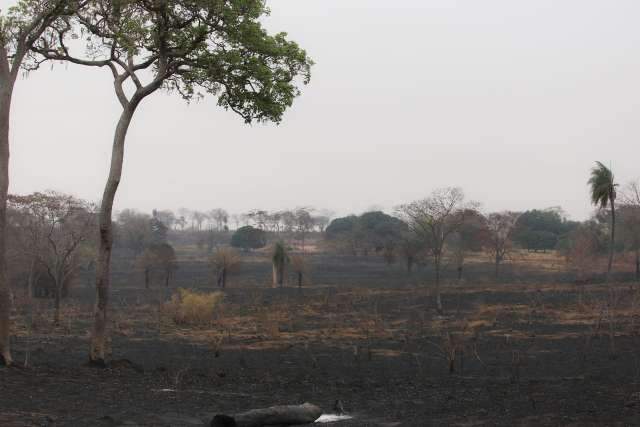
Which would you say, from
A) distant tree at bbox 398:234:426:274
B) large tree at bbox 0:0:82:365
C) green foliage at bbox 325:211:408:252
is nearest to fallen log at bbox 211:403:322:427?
large tree at bbox 0:0:82:365

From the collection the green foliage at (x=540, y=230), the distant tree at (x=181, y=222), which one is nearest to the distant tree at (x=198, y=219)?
the distant tree at (x=181, y=222)

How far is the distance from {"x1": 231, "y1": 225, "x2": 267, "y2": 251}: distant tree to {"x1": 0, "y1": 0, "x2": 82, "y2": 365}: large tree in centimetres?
8693

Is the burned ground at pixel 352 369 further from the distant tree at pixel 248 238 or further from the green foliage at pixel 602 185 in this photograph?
the distant tree at pixel 248 238

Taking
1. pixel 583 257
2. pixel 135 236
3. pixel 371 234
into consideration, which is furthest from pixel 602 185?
pixel 135 236

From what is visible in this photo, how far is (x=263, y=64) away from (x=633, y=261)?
53.4 metres

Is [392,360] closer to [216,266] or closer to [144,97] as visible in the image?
[144,97]

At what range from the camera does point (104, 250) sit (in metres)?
15.5

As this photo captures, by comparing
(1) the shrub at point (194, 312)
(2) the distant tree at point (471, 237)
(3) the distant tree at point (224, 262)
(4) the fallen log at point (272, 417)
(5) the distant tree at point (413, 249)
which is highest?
(2) the distant tree at point (471, 237)

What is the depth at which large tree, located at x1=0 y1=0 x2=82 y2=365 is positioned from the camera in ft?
45.6

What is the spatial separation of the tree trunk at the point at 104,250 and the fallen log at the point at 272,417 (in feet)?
20.1

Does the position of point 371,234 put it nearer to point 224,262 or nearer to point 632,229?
point 224,262

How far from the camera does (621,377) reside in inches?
594

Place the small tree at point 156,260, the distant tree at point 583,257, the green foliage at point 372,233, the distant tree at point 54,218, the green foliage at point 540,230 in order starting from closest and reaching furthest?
the distant tree at point 54,218 → the distant tree at point 583,257 → the small tree at point 156,260 → the green foliage at point 372,233 → the green foliage at point 540,230

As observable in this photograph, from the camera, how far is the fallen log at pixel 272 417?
1007cm
